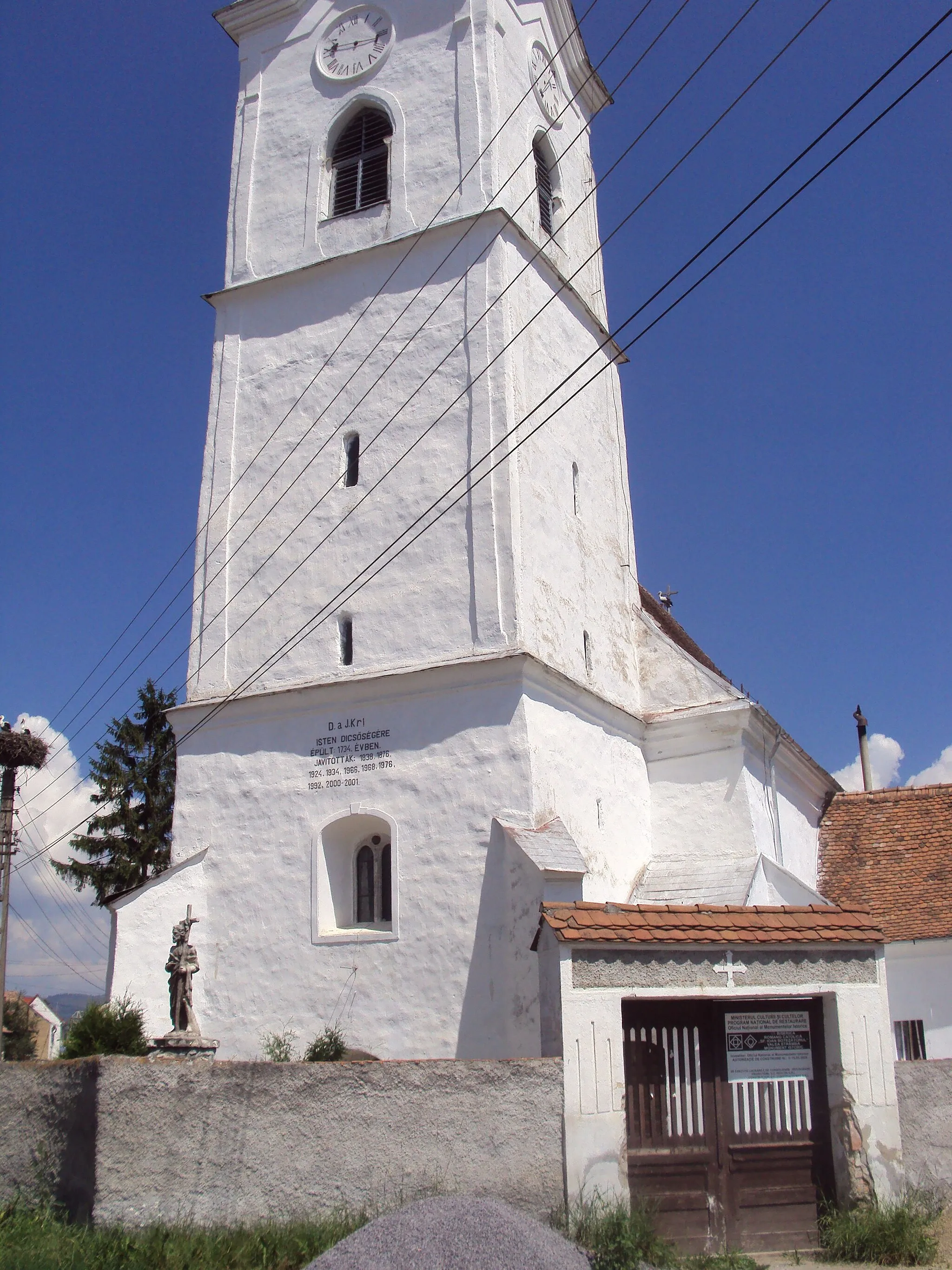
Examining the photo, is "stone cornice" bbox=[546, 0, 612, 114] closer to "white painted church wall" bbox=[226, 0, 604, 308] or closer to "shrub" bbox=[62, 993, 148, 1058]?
"white painted church wall" bbox=[226, 0, 604, 308]

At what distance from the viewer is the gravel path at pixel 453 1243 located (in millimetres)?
6590

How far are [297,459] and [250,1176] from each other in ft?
36.9

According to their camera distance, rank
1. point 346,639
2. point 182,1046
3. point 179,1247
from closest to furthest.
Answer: point 179,1247, point 182,1046, point 346,639

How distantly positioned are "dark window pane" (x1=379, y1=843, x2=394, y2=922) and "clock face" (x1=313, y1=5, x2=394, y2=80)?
43.6 feet

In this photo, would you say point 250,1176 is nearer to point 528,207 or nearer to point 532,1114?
point 532,1114

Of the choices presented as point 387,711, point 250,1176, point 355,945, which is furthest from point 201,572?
point 250,1176

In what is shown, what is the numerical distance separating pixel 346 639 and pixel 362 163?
8.44 meters

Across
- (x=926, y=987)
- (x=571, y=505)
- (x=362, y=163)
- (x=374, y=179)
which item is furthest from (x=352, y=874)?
(x=362, y=163)

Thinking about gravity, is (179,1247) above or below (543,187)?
below

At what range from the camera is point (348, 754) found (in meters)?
15.4

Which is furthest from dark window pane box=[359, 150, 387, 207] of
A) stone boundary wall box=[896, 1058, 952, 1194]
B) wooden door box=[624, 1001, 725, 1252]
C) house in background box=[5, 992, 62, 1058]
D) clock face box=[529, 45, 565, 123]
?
house in background box=[5, 992, 62, 1058]

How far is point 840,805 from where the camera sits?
73.2ft

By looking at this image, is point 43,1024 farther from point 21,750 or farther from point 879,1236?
point 879,1236

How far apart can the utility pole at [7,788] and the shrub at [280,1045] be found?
33.3 ft
